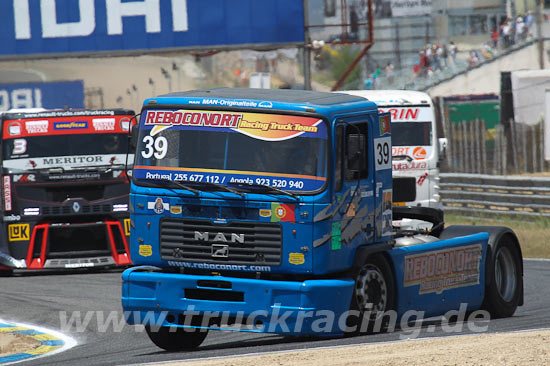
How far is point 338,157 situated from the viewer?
1062cm

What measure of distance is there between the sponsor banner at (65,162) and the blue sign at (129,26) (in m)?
12.7

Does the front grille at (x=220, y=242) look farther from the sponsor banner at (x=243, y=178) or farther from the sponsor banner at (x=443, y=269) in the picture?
the sponsor banner at (x=443, y=269)

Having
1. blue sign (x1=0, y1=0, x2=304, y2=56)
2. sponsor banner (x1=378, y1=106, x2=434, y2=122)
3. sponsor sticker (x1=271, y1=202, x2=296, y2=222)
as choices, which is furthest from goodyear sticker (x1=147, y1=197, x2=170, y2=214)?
blue sign (x1=0, y1=0, x2=304, y2=56)

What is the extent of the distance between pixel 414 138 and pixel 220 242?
1174 centimetres

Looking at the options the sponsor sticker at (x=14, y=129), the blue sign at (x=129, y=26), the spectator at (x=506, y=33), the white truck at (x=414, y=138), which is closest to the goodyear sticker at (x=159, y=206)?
the sponsor sticker at (x=14, y=129)

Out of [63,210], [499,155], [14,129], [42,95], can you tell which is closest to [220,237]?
[63,210]

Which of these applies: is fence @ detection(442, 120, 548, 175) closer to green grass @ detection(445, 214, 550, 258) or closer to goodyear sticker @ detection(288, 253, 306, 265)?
green grass @ detection(445, 214, 550, 258)

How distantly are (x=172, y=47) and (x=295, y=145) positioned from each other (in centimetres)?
2169

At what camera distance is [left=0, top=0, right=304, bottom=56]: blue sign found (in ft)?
102

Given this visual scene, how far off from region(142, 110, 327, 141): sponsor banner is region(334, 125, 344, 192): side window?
172 mm

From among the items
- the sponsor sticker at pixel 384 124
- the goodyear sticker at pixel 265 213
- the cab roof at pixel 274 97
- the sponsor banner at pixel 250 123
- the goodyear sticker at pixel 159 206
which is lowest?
the goodyear sticker at pixel 265 213

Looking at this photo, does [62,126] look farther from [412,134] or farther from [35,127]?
[412,134]

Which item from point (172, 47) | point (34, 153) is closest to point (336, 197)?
point (34, 153)

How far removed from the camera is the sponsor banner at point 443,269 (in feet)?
38.8
